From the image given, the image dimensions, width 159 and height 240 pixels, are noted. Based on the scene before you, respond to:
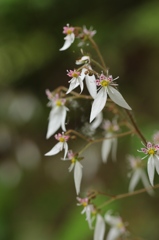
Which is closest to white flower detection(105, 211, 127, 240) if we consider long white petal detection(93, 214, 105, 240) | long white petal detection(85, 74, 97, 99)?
long white petal detection(93, 214, 105, 240)

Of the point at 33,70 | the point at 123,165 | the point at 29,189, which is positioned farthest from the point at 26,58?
the point at 123,165

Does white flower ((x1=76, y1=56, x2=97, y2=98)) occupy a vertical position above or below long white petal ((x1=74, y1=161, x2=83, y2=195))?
above

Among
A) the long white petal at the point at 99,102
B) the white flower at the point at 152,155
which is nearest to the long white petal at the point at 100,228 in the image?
the white flower at the point at 152,155

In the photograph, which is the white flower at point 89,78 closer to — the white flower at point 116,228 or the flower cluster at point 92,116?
the flower cluster at point 92,116

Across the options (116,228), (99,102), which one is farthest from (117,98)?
(116,228)

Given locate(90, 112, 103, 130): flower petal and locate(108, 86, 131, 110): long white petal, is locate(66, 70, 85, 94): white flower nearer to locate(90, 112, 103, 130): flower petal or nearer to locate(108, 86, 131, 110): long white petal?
locate(108, 86, 131, 110): long white petal
